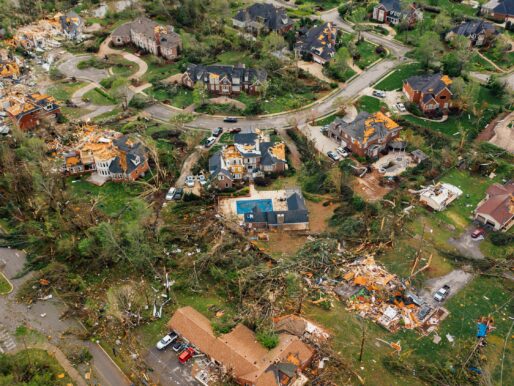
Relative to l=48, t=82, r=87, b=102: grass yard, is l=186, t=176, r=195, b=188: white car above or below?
below

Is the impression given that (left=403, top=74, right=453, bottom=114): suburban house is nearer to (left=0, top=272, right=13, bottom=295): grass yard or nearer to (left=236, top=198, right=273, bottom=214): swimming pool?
(left=236, top=198, right=273, bottom=214): swimming pool

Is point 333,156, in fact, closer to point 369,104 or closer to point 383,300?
point 369,104

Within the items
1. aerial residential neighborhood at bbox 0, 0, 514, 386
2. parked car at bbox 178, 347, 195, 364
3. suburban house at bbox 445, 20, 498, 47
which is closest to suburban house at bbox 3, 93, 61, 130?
aerial residential neighborhood at bbox 0, 0, 514, 386

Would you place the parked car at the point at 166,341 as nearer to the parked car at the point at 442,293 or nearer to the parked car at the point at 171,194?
the parked car at the point at 171,194

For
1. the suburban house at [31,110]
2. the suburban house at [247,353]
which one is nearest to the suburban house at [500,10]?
the suburban house at [31,110]

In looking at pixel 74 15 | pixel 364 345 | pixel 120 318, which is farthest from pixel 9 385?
pixel 74 15

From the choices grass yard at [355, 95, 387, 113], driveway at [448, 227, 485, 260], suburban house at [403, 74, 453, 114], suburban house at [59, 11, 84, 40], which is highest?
suburban house at [59, 11, 84, 40]

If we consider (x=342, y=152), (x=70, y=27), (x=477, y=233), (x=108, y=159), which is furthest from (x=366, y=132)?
(x=70, y=27)
